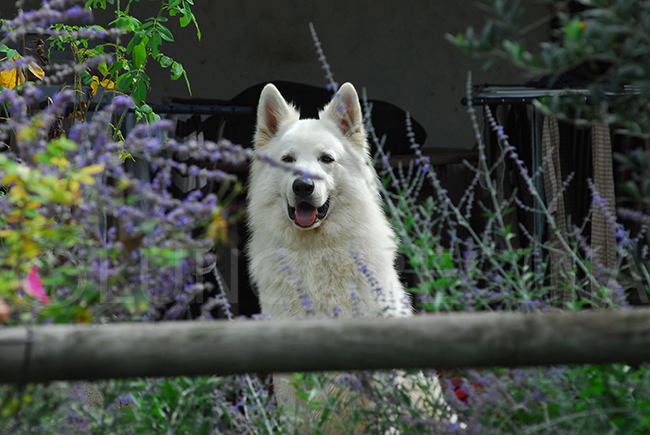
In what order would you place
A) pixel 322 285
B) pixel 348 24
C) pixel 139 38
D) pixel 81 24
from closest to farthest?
1. pixel 322 285
2. pixel 139 38
3. pixel 81 24
4. pixel 348 24

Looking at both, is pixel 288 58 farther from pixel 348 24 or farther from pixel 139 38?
pixel 139 38

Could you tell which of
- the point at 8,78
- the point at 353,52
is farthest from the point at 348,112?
the point at 353,52

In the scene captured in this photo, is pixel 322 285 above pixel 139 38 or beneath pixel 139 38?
beneath

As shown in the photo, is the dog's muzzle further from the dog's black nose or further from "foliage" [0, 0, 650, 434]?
"foliage" [0, 0, 650, 434]

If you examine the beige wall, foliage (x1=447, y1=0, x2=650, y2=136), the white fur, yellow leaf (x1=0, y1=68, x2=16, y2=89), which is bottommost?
the white fur

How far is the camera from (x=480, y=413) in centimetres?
120

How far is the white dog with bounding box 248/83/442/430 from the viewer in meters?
2.19

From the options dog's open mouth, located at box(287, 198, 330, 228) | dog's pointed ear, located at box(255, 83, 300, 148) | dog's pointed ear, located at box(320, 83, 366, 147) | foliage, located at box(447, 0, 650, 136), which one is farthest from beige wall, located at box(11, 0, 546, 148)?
foliage, located at box(447, 0, 650, 136)

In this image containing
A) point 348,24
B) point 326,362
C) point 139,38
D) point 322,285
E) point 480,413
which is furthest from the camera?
point 348,24

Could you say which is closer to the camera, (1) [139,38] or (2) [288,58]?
(1) [139,38]

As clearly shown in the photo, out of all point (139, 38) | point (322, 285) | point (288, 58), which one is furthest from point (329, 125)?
point (288, 58)

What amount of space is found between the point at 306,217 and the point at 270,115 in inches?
23.4

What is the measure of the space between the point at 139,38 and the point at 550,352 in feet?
7.71

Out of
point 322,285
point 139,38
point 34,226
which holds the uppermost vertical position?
point 139,38
